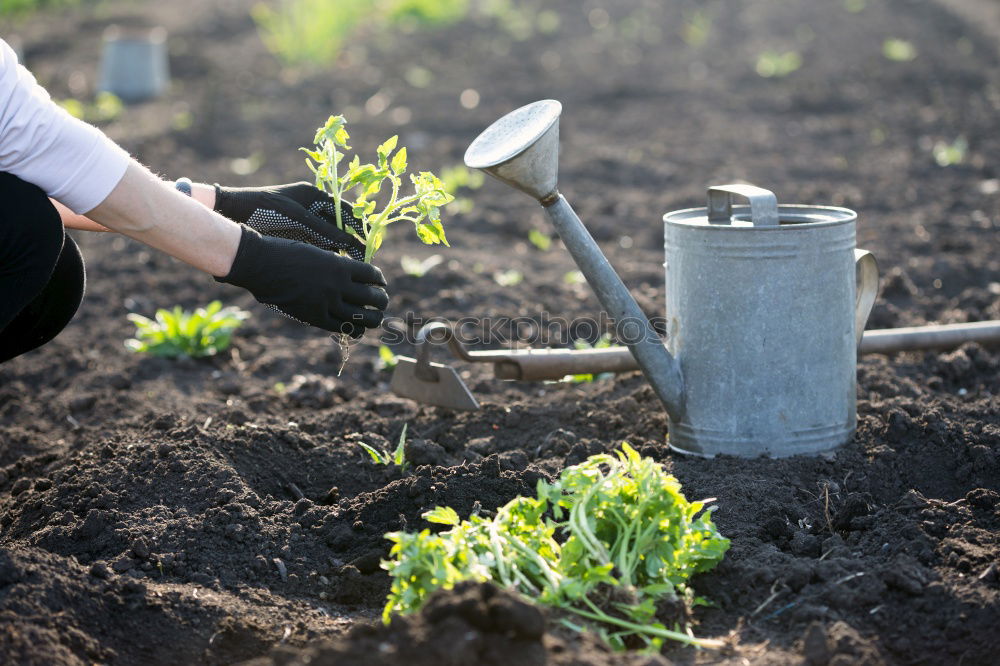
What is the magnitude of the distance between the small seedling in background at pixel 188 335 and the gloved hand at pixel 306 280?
4.88ft

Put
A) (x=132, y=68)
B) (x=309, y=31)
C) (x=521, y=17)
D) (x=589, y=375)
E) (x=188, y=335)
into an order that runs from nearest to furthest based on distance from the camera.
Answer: (x=589, y=375) → (x=188, y=335) → (x=132, y=68) → (x=309, y=31) → (x=521, y=17)

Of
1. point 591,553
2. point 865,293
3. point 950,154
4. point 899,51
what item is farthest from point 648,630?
point 899,51

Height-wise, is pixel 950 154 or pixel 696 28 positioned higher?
pixel 696 28

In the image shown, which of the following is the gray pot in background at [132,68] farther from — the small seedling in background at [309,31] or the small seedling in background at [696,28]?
the small seedling in background at [696,28]

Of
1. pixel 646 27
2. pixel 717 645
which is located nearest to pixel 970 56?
pixel 646 27

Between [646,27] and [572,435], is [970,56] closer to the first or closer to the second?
[646,27]

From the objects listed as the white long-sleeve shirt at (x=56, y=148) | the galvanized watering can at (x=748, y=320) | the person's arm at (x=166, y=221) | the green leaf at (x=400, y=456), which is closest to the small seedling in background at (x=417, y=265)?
the green leaf at (x=400, y=456)

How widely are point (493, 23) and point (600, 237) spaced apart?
7.09 metres

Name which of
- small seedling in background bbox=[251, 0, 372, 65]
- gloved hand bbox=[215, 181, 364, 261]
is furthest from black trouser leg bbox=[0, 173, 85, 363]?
small seedling in background bbox=[251, 0, 372, 65]

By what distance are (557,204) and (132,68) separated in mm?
7186

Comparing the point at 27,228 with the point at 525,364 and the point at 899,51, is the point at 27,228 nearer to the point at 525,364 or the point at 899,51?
the point at 525,364

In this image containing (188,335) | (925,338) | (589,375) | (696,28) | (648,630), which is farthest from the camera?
(696,28)

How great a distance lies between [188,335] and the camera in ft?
12.4

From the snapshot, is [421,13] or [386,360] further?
[421,13]
